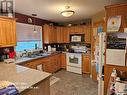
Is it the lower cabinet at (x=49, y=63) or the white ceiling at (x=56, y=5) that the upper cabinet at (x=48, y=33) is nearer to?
the lower cabinet at (x=49, y=63)

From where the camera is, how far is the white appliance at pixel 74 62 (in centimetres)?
507

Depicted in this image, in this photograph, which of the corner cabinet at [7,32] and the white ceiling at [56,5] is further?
the corner cabinet at [7,32]

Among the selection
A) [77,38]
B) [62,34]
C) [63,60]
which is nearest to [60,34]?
[62,34]

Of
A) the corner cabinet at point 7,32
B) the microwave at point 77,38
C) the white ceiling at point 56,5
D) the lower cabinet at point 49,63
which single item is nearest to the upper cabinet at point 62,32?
the microwave at point 77,38

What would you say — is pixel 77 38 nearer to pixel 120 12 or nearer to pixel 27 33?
pixel 27 33

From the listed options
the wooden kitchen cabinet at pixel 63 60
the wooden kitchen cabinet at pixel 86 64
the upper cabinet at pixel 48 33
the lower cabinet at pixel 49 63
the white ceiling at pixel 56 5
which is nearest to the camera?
the white ceiling at pixel 56 5

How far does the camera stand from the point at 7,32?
3.20 m

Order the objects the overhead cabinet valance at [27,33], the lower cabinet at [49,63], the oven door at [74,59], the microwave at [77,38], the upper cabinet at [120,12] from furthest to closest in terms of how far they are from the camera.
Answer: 1. the microwave at [77,38]
2. the oven door at [74,59]
3. the overhead cabinet valance at [27,33]
4. the lower cabinet at [49,63]
5. the upper cabinet at [120,12]

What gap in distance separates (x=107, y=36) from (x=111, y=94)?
118cm

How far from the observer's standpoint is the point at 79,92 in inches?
131

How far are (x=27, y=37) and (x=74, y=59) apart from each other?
89.3 inches

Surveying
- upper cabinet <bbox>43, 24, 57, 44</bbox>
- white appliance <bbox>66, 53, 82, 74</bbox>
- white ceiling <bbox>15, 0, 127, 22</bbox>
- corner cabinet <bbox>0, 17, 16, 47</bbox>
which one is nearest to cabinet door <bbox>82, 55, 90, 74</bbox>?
white appliance <bbox>66, 53, 82, 74</bbox>

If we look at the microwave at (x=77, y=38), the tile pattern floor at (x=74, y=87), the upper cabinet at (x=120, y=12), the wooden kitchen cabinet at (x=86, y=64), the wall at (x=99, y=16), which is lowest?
the tile pattern floor at (x=74, y=87)

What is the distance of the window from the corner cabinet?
2.74 feet
